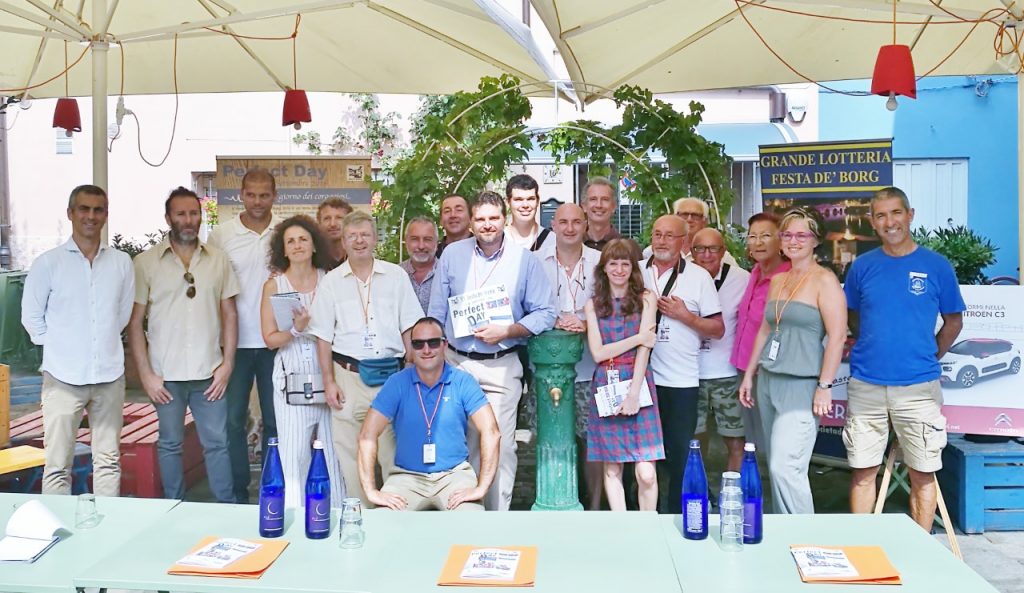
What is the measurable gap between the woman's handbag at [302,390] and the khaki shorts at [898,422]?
2.61 metres

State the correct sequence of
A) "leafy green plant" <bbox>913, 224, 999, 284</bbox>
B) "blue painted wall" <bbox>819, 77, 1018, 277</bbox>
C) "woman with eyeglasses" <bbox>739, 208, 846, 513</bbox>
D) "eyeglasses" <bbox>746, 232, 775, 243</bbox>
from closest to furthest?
1. "woman with eyeglasses" <bbox>739, 208, 846, 513</bbox>
2. "eyeglasses" <bbox>746, 232, 775, 243</bbox>
3. "leafy green plant" <bbox>913, 224, 999, 284</bbox>
4. "blue painted wall" <bbox>819, 77, 1018, 277</bbox>

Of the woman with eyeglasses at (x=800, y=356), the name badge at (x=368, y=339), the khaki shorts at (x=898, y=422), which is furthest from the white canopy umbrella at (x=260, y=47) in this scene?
the khaki shorts at (x=898, y=422)

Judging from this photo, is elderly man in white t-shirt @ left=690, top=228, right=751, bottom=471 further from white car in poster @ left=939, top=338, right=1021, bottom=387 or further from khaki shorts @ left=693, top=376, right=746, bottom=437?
white car in poster @ left=939, top=338, right=1021, bottom=387

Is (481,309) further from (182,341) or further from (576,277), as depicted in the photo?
(182,341)

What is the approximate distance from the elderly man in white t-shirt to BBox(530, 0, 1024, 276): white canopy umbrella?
165cm

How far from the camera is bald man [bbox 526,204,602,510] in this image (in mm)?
4879

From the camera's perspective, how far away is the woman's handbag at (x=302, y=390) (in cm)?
463

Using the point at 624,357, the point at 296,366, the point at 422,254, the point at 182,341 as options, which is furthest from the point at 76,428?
the point at 624,357

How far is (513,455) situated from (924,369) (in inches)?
79.4

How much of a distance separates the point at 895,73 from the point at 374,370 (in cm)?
300

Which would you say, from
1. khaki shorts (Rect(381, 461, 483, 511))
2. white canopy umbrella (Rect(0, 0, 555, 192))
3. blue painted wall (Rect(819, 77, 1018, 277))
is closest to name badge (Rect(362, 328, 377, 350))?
khaki shorts (Rect(381, 461, 483, 511))

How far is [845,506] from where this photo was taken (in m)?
5.62

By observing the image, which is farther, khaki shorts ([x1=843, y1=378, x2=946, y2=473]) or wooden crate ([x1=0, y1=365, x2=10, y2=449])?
wooden crate ([x1=0, y1=365, x2=10, y2=449])

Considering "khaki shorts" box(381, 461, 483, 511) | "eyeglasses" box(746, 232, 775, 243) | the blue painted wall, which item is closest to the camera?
"khaki shorts" box(381, 461, 483, 511)
